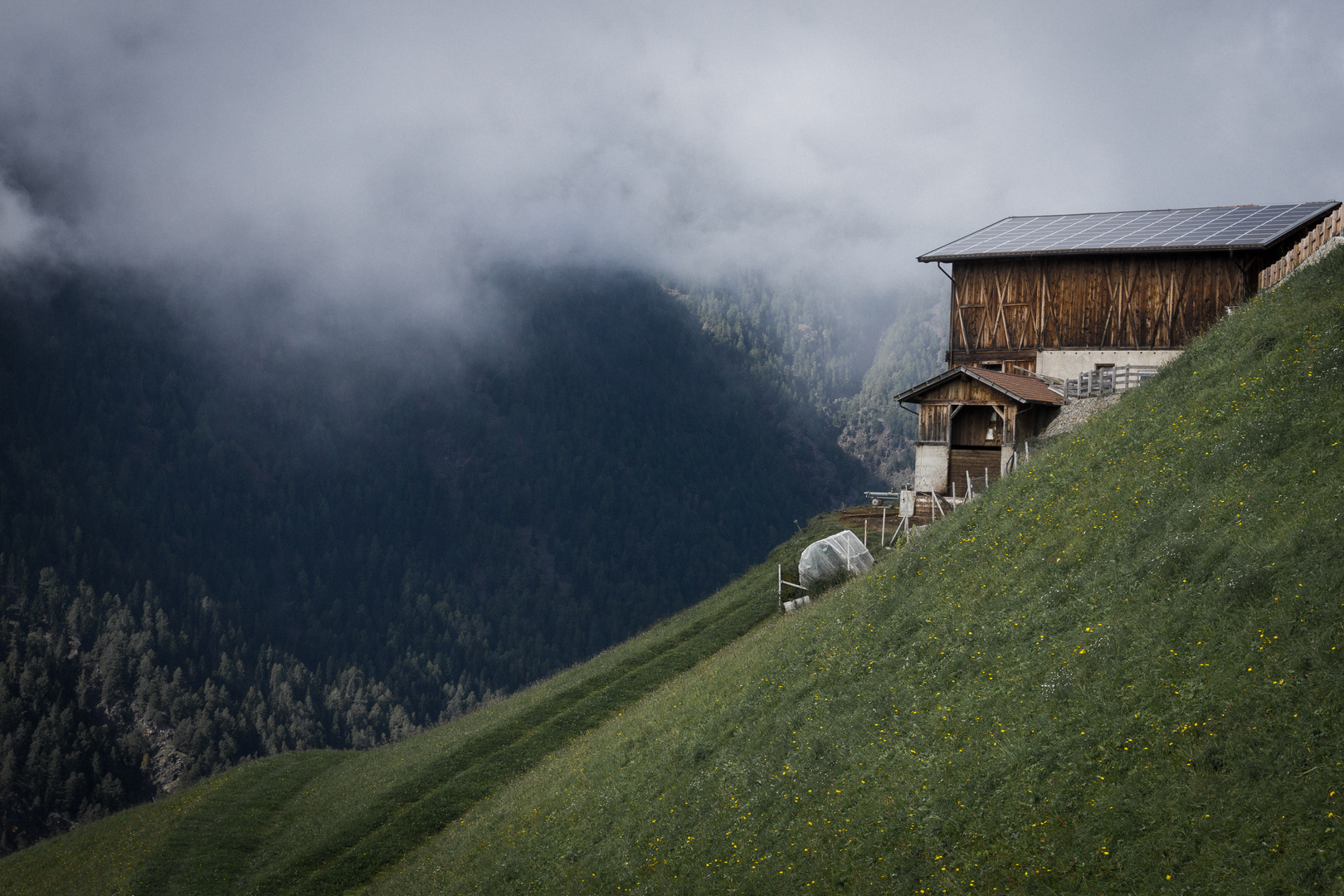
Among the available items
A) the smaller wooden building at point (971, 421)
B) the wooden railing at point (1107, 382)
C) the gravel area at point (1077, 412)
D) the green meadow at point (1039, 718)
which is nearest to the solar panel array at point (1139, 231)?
the wooden railing at point (1107, 382)

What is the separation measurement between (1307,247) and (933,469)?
21.2 meters

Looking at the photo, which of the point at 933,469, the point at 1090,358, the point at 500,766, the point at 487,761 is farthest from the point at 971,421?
the point at 487,761

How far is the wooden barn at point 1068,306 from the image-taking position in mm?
45281

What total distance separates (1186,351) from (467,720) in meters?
42.0

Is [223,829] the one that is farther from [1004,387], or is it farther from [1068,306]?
[1068,306]

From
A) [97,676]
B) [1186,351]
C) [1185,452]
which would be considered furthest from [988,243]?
[97,676]

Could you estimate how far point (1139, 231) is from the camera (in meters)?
49.7

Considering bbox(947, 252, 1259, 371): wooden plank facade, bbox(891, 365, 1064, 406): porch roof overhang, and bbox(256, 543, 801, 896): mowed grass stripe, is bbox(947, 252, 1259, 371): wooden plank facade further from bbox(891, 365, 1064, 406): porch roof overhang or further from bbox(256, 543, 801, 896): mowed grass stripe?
bbox(256, 543, 801, 896): mowed grass stripe

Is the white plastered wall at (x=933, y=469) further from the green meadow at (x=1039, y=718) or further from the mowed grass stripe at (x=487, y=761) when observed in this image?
the green meadow at (x=1039, y=718)

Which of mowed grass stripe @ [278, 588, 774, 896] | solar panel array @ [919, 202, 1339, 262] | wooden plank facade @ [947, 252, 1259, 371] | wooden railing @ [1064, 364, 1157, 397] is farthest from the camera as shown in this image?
wooden plank facade @ [947, 252, 1259, 371]

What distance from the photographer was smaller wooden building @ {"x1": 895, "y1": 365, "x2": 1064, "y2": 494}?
44250 millimetres

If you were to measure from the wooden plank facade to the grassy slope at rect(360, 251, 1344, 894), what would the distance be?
25.6 m

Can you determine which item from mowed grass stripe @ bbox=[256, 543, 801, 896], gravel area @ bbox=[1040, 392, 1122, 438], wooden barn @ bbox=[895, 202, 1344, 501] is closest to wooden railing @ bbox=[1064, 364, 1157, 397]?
wooden barn @ bbox=[895, 202, 1344, 501]

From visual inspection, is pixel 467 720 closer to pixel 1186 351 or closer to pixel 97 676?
pixel 1186 351
